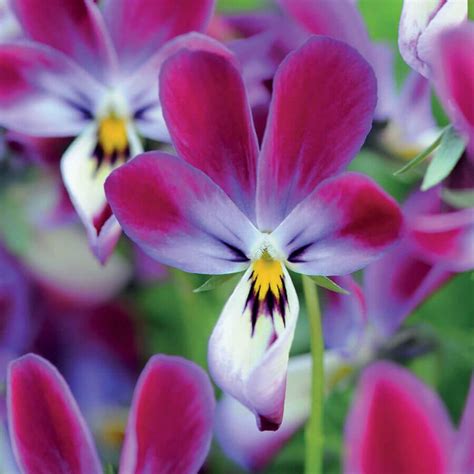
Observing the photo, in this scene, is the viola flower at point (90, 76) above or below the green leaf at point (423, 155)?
above

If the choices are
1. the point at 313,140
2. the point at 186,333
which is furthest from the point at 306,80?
the point at 186,333

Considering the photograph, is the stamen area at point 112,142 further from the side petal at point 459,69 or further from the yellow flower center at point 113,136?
the side petal at point 459,69

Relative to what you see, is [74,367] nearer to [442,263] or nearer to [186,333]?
[186,333]

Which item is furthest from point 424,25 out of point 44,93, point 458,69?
point 44,93

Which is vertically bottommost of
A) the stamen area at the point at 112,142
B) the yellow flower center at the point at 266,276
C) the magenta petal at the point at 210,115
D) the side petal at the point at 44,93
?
the yellow flower center at the point at 266,276

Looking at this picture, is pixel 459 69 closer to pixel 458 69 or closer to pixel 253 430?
pixel 458 69

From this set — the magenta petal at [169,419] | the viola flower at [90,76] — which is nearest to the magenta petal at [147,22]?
the viola flower at [90,76]
